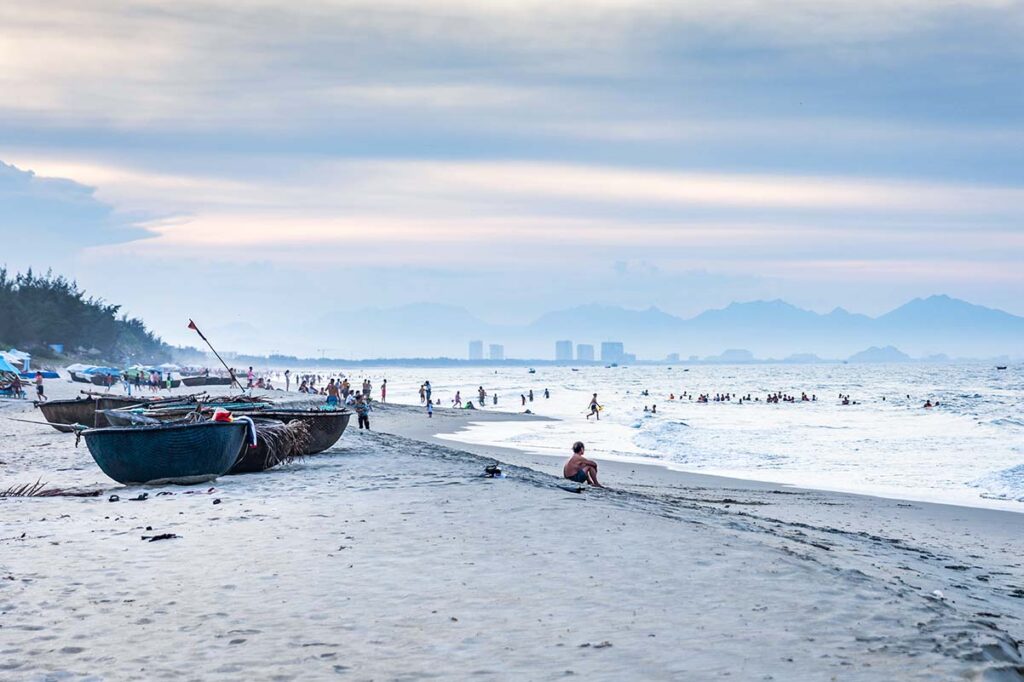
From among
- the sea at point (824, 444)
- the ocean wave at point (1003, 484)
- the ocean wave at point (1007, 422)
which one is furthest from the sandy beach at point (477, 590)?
the ocean wave at point (1007, 422)

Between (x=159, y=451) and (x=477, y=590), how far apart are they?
9221 millimetres

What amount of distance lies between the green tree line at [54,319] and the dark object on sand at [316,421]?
88015 millimetres

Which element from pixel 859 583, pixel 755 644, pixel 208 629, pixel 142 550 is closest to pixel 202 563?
pixel 142 550

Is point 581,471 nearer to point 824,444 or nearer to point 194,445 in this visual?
point 194,445

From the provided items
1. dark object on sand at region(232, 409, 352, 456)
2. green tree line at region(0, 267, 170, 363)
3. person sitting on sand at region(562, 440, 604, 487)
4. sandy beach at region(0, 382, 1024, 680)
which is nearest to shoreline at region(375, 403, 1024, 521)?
dark object on sand at region(232, 409, 352, 456)

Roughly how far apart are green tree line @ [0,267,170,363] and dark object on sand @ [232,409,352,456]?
3465 inches

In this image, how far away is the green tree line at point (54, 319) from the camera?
333ft

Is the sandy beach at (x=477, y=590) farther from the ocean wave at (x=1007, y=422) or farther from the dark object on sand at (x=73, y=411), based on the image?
the ocean wave at (x=1007, y=422)

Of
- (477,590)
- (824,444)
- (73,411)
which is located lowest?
(824,444)

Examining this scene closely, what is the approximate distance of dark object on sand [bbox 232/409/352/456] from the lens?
821 inches

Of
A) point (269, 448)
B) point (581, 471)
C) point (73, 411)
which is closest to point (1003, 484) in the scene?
point (581, 471)

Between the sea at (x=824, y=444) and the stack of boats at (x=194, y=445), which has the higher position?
the stack of boats at (x=194, y=445)

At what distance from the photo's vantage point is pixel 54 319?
110m

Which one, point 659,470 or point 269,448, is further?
point 659,470
